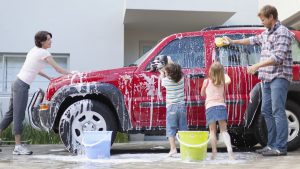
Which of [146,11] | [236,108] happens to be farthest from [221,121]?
[146,11]

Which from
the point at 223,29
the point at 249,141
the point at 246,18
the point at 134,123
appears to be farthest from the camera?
the point at 246,18

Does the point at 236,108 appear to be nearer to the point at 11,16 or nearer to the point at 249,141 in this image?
the point at 249,141

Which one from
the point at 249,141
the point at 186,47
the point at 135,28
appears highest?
the point at 135,28

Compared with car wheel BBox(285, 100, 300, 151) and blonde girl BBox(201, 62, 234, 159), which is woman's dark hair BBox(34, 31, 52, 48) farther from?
car wheel BBox(285, 100, 300, 151)

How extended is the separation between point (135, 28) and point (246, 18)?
273 cm

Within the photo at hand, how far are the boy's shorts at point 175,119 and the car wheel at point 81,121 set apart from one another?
82cm

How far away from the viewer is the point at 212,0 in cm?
1144

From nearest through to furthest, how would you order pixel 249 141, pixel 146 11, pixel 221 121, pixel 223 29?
pixel 221 121, pixel 223 29, pixel 249 141, pixel 146 11

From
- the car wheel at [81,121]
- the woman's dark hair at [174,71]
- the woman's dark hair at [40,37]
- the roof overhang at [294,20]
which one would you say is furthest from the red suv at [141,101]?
the roof overhang at [294,20]

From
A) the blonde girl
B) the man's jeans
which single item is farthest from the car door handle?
the man's jeans

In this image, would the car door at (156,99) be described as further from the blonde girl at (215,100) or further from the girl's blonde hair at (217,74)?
the girl's blonde hair at (217,74)

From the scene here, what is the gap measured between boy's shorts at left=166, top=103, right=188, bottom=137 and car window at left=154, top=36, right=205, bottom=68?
2.48ft

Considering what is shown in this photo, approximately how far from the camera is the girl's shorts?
6410 mm

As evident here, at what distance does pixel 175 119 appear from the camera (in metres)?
6.65
